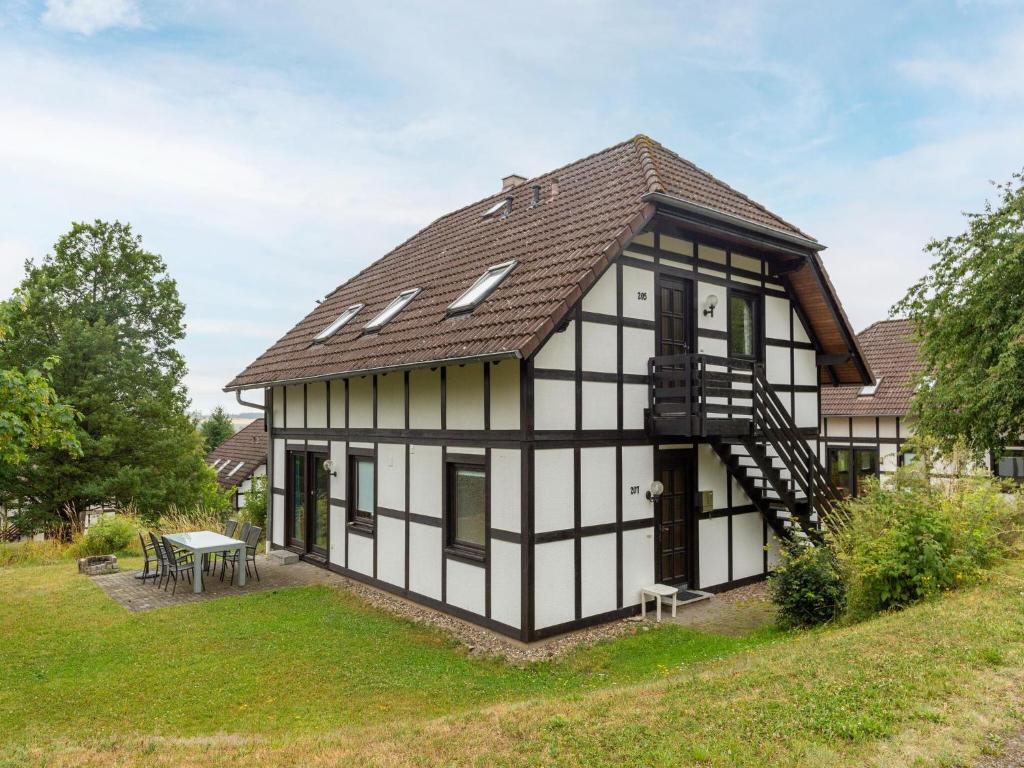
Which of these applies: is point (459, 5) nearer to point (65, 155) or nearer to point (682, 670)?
point (65, 155)

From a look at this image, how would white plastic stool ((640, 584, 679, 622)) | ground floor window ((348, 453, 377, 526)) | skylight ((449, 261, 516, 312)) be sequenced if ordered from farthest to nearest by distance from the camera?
ground floor window ((348, 453, 377, 526)) < skylight ((449, 261, 516, 312)) < white plastic stool ((640, 584, 679, 622))

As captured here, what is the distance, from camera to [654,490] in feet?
29.6

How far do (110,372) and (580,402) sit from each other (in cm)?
1795

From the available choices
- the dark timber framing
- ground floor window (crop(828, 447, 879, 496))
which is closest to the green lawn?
the dark timber framing

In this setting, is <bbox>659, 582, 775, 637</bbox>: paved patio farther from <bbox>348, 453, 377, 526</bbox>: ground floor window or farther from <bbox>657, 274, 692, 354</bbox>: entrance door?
<bbox>348, 453, 377, 526</bbox>: ground floor window

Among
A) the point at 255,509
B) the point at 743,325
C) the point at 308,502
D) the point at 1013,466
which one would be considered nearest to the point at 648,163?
the point at 743,325

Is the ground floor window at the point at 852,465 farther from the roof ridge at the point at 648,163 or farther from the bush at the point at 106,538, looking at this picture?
the bush at the point at 106,538

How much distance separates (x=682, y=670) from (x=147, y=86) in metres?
10.7

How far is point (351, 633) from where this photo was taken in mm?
8281

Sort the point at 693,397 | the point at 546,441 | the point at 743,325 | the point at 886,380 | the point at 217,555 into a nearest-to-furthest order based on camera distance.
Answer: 1. the point at 546,441
2. the point at 693,397
3. the point at 743,325
4. the point at 217,555
5. the point at 886,380

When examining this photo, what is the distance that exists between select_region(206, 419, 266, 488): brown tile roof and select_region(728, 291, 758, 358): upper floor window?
2230 centimetres

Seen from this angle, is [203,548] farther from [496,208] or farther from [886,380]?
[886,380]

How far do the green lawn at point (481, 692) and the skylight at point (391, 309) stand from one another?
4.55m

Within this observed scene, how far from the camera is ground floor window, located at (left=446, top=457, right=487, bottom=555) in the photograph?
28.4 feet
